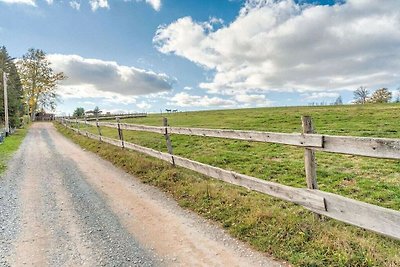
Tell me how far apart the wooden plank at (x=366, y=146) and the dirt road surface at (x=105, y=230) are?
161 centimetres

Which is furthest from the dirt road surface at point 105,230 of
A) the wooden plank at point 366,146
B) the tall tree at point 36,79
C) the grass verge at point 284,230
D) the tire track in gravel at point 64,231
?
the tall tree at point 36,79

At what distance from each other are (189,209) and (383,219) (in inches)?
125

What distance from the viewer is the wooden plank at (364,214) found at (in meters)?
3.07

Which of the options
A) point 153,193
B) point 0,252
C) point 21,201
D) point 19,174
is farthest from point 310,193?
point 19,174

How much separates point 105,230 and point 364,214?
3.62m

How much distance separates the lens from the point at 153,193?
6.50 metres

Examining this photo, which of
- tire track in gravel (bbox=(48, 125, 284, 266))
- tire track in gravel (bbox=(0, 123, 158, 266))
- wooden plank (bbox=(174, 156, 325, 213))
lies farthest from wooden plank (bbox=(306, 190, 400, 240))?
tire track in gravel (bbox=(0, 123, 158, 266))

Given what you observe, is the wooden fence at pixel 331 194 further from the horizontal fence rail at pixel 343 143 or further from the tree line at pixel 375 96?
the tree line at pixel 375 96

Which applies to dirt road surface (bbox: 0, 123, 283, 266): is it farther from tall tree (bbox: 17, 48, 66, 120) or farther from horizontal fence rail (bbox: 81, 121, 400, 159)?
tall tree (bbox: 17, 48, 66, 120)

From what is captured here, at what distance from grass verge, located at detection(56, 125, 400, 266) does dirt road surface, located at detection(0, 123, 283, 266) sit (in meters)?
0.22

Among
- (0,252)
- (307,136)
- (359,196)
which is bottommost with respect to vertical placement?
(359,196)

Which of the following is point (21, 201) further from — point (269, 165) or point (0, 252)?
point (269, 165)

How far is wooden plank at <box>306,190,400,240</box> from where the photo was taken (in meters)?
3.07

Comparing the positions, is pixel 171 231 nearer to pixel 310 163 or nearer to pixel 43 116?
pixel 310 163
